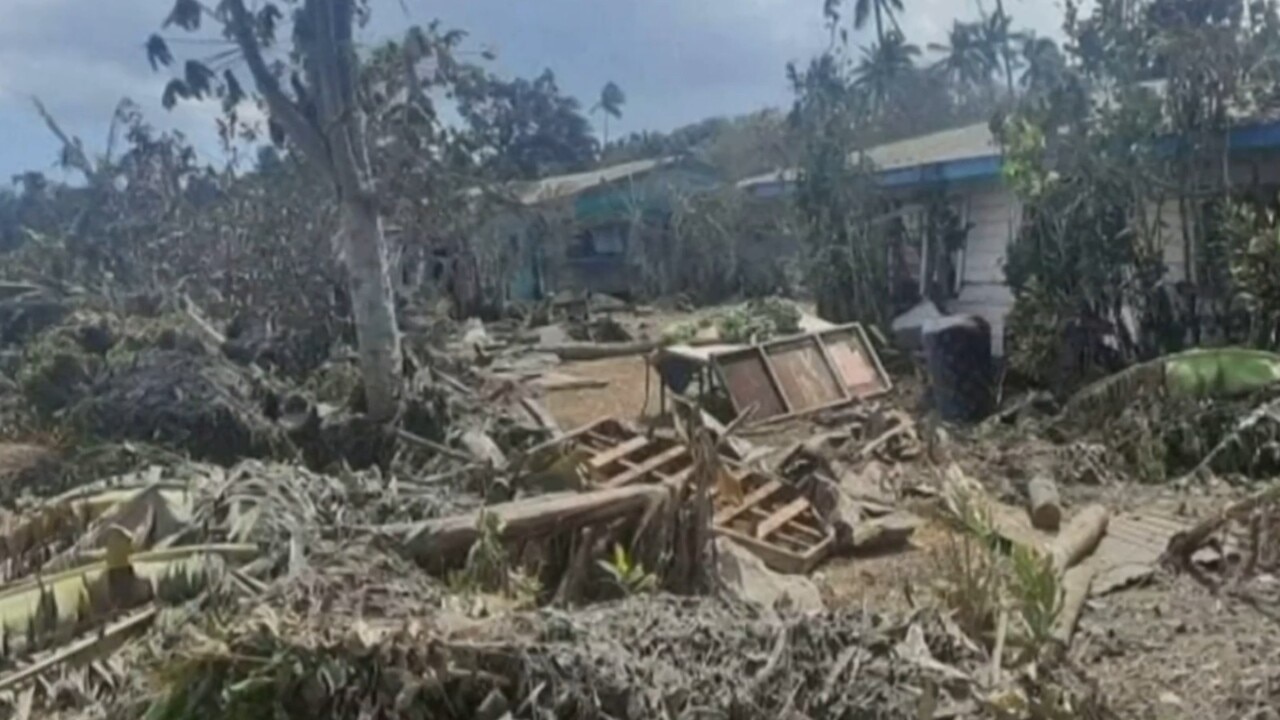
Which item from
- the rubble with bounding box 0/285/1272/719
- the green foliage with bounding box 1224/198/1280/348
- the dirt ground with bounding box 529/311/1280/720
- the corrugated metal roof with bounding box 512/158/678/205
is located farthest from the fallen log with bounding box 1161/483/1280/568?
the corrugated metal roof with bounding box 512/158/678/205

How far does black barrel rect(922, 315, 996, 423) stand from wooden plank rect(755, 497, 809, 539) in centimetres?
398

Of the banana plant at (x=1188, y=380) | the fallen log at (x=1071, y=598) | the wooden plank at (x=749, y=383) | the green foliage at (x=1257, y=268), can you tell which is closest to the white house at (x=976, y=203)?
the green foliage at (x=1257, y=268)

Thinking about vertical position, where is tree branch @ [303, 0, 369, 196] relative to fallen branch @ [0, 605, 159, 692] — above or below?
above

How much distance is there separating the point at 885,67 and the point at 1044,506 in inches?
1064

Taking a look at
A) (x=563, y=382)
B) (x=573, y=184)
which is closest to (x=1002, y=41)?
(x=573, y=184)

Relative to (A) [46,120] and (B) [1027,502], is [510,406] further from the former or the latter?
(A) [46,120]

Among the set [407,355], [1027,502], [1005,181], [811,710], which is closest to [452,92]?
[407,355]

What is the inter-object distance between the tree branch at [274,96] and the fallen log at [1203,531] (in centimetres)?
735

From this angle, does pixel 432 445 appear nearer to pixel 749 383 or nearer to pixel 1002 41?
pixel 749 383

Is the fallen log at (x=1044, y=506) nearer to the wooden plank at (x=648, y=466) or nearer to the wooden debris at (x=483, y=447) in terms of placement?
the wooden plank at (x=648, y=466)

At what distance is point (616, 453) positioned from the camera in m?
7.54

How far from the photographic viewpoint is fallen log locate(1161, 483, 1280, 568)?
5676 mm

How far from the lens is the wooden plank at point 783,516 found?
6.89m

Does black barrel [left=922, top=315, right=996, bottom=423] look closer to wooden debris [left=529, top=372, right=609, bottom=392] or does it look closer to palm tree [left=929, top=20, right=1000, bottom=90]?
wooden debris [left=529, top=372, right=609, bottom=392]
